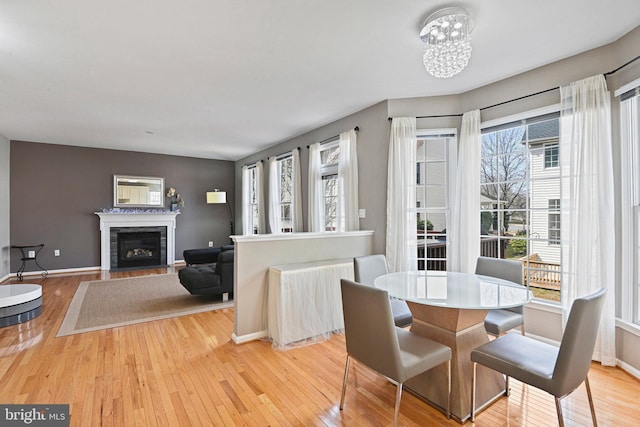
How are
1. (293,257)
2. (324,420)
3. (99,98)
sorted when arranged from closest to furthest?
(324,420) → (293,257) → (99,98)

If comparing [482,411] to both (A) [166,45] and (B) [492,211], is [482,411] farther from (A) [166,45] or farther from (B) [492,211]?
(A) [166,45]

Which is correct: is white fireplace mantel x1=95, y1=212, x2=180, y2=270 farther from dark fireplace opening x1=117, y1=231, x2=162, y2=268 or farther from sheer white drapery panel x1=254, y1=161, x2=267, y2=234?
sheer white drapery panel x1=254, y1=161, x2=267, y2=234

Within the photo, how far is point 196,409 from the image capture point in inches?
80.4

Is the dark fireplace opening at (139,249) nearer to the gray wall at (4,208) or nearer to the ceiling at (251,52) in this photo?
the gray wall at (4,208)

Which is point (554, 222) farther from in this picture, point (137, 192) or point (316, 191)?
point (137, 192)

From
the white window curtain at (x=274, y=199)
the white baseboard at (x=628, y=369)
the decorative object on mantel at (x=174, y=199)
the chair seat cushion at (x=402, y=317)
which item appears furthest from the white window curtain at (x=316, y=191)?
the decorative object on mantel at (x=174, y=199)

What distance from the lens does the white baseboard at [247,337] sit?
10.1 feet

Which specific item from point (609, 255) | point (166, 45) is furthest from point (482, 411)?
A: point (166, 45)

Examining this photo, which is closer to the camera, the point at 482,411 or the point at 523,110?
→ the point at 482,411

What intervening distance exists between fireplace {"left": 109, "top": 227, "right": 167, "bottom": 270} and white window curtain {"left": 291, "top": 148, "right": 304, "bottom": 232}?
147 inches

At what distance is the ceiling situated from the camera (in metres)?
2.15

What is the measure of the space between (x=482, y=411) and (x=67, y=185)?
8061 mm

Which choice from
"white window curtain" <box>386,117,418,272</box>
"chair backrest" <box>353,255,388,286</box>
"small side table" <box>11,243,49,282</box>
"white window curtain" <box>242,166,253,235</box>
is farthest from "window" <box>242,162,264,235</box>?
"chair backrest" <box>353,255,388,286</box>

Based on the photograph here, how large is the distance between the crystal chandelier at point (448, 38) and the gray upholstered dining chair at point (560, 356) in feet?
5.57
